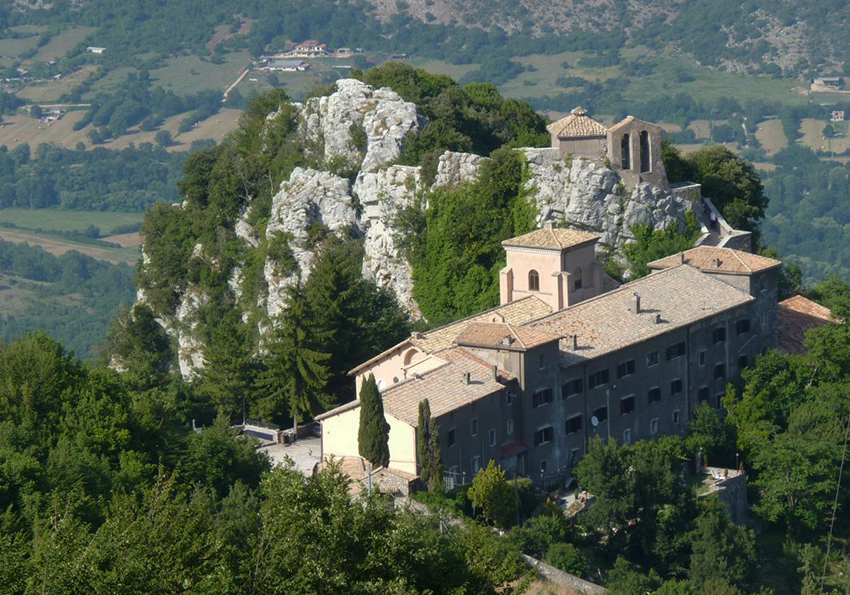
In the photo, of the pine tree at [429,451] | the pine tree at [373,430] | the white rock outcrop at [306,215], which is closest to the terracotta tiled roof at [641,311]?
the pine tree at [429,451]

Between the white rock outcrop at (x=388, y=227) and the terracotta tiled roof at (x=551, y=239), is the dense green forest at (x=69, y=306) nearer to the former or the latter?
the white rock outcrop at (x=388, y=227)

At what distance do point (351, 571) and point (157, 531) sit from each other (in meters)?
3.92

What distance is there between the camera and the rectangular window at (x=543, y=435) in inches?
2501

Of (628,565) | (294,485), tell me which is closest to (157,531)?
(294,485)

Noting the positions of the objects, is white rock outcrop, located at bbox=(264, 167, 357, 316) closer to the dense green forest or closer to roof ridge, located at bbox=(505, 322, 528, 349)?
roof ridge, located at bbox=(505, 322, 528, 349)

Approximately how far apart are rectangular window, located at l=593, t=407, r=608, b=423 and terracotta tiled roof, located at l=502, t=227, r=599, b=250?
7.12m

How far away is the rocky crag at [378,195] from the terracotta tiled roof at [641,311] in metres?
5.28

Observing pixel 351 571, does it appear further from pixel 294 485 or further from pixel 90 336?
pixel 90 336

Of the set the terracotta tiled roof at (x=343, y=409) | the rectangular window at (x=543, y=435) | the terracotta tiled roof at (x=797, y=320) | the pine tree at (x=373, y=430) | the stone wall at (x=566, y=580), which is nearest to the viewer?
the stone wall at (x=566, y=580)

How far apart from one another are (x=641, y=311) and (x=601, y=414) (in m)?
4.72

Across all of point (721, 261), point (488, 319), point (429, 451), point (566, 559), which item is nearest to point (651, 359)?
point (488, 319)

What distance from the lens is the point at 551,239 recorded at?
230ft

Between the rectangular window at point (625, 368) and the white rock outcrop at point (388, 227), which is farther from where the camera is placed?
the white rock outcrop at point (388, 227)

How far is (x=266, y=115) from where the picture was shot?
9431cm
